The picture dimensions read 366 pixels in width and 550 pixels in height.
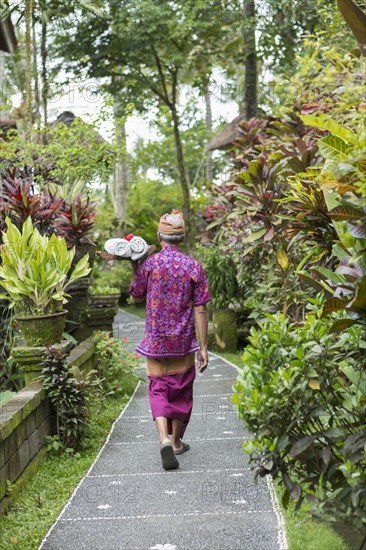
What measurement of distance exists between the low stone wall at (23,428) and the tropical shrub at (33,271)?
57 centimetres

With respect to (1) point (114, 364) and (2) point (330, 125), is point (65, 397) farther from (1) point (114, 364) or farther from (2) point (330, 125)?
(2) point (330, 125)

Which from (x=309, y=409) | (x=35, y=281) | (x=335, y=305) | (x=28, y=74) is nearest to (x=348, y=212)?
(x=335, y=305)

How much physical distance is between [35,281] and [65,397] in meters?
1.06

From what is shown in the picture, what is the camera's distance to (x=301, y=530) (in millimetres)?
3793

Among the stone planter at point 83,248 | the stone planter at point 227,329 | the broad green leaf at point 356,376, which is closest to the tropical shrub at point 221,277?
the stone planter at point 227,329

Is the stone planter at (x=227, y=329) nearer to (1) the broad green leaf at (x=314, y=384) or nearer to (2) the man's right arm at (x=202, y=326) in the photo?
(2) the man's right arm at (x=202, y=326)

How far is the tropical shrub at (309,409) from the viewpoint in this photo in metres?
3.25

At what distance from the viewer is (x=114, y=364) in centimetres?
823

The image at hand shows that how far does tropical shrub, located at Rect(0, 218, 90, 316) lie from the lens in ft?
20.4

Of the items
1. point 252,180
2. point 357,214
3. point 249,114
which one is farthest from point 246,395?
point 249,114

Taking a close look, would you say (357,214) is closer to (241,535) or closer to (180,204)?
(241,535)

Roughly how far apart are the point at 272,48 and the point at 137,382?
828 cm

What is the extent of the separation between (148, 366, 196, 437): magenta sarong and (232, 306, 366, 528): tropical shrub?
71.4 inches

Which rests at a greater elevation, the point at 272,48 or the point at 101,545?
the point at 272,48
